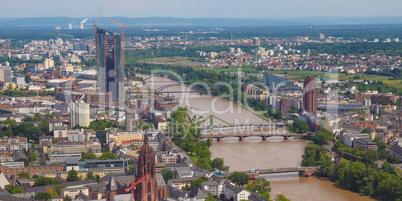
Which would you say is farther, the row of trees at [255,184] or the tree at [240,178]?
the tree at [240,178]

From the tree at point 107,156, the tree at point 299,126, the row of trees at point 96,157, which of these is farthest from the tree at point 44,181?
the tree at point 299,126

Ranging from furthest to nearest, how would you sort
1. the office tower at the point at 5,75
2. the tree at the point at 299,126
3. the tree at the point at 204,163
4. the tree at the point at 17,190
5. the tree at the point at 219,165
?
the office tower at the point at 5,75
the tree at the point at 299,126
the tree at the point at 219,165
the tree at the point at 204,163
the tree at the point at 17,190

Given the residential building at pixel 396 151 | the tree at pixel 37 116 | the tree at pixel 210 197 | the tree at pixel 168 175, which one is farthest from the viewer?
the tree at pixel 37 116

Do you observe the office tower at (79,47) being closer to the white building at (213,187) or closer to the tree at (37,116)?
the tree at (37,116)

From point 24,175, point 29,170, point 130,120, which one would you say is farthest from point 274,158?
point 24,175

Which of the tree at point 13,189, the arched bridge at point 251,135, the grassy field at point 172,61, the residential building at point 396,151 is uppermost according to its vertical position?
the grassy field at point 172,61

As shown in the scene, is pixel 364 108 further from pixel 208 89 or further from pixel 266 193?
pixel 266 193

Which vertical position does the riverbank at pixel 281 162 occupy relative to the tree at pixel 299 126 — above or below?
below

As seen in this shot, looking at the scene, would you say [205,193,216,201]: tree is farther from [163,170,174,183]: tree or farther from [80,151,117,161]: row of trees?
[80,151,117,161]: row of trees
